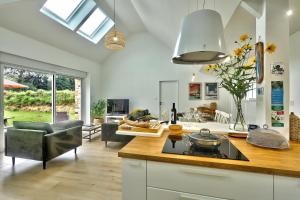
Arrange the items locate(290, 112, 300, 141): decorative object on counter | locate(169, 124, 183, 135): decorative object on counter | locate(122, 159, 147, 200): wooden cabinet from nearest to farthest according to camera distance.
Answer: locate(122, 159, 147, 200): wooden cabinet, locate(290, 112, 300, 141): decorative object on counter, locate(169, 124, 183, 135): decorative object on counter

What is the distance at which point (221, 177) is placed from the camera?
88 cm

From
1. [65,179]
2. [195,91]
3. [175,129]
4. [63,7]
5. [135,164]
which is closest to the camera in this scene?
[135,164]

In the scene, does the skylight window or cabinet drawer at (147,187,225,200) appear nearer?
cabinet drawer at (147,187,225,200)

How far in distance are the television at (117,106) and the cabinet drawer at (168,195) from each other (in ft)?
18.1

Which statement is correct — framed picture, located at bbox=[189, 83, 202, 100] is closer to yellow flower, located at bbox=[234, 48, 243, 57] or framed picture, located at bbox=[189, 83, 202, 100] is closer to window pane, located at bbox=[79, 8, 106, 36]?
window pane, located at bbox=[79, 8, 106, 36]

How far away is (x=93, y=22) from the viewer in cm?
500

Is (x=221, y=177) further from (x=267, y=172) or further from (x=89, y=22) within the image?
(x=89, y=22)

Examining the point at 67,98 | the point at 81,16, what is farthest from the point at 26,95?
the point at 81,16

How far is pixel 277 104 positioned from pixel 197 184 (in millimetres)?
1058

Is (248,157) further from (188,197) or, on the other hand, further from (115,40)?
(115,40)

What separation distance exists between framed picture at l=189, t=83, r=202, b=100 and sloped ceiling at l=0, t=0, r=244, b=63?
2.46 metres

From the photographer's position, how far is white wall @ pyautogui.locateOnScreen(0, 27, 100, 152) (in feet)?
11.2

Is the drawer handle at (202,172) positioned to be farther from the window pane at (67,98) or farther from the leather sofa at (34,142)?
the window pane at (67,98)

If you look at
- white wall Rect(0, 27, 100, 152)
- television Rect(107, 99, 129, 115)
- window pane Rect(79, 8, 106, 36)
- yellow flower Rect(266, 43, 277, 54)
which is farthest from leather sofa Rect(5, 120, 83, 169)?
television Rect(107, 99, 129, 115)
